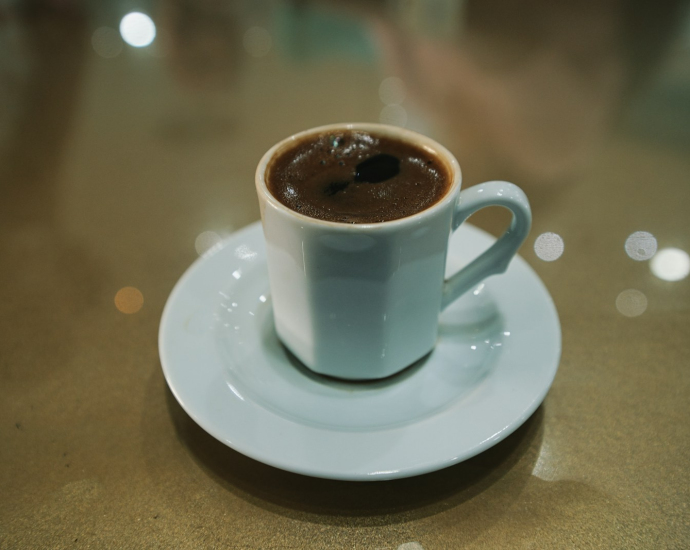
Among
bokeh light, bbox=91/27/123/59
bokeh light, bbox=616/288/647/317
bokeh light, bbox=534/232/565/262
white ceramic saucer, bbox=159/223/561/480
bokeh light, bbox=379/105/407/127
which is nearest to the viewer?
white ceramic saucer, bbox=159/223/561/480

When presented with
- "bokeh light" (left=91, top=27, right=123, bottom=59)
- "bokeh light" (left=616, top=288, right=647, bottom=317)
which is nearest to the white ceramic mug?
"bokeh light" (left=616, top=288, right=647, bottom=317)

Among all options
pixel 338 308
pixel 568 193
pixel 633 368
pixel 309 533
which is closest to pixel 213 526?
pixel 309 533

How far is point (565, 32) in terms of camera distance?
69.3 inches

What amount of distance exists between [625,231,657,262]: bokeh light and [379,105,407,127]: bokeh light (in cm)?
58

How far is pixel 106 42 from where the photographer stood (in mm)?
1723

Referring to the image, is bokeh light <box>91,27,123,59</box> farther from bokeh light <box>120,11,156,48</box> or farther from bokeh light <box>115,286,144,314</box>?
bokeh light <box>115,286,144,314</box>

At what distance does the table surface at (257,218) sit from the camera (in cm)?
58

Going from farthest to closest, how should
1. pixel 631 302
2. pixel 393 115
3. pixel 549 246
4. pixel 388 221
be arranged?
pixel 393 115, pixel 549 246, pixel 631 302, pixel 388 221

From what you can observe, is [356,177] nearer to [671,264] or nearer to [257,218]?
[257,218]

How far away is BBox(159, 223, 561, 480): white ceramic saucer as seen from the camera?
1.82ft

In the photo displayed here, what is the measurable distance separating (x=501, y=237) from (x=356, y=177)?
20 cm

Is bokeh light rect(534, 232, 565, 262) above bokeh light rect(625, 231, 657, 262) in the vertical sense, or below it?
above

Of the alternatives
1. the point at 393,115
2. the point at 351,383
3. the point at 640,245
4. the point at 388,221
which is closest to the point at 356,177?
the point at 388,221

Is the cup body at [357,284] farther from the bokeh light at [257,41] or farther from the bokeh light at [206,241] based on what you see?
the bokeh light at [257,41]
